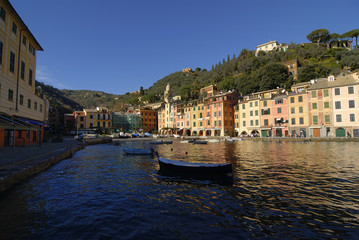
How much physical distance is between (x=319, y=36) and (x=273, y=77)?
173 ft

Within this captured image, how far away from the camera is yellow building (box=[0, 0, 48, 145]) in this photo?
21.0 metres

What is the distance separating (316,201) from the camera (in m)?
9.42

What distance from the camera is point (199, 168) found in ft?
47.5

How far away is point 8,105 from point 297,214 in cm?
2885

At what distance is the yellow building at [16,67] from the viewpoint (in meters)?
21.0

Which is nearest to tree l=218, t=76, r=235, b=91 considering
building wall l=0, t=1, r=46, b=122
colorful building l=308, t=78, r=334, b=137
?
colorful building l=308, t=78, r=334, b=137

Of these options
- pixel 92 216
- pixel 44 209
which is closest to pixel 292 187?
pixel 92 216

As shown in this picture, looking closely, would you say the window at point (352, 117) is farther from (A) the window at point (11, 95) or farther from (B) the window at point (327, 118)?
(A) the window at point (11, 95)

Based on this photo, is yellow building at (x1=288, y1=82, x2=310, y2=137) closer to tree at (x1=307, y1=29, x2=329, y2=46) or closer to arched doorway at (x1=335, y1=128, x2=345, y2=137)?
arched doorway at (x1=335, y1=128, x2=345, y2=137)

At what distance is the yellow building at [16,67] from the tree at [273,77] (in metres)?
73.1

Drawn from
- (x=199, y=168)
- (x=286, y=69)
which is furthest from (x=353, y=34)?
(x=199, y=168)

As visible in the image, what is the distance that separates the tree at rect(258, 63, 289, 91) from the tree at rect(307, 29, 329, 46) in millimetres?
43878

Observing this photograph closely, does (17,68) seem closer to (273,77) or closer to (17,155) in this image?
(17,155)

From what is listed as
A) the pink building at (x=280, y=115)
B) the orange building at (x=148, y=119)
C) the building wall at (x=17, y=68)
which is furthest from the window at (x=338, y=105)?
the orange building at (x=148, y=119)
